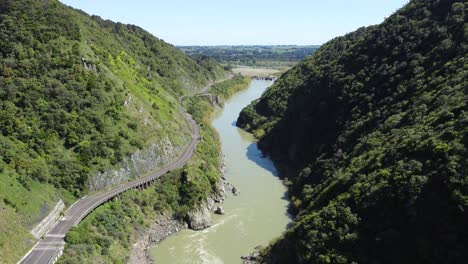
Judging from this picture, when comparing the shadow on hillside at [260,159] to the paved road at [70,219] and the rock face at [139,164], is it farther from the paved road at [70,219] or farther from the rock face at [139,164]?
the paved road at [70,219]

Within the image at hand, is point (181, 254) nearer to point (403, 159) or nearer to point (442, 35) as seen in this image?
point (403, 159)

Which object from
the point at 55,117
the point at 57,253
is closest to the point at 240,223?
the point at 57,253

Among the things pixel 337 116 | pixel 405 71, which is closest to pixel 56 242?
pixel 337 116

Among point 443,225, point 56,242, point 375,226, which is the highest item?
point 443,225

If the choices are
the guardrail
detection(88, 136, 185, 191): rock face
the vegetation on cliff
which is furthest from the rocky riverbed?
detection(88, 136, 185, 191): rock face

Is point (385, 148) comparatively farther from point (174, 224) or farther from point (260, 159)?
point (260, 159)

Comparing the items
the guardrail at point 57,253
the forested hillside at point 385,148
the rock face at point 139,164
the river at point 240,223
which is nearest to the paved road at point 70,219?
the guardrail at point 57,253
